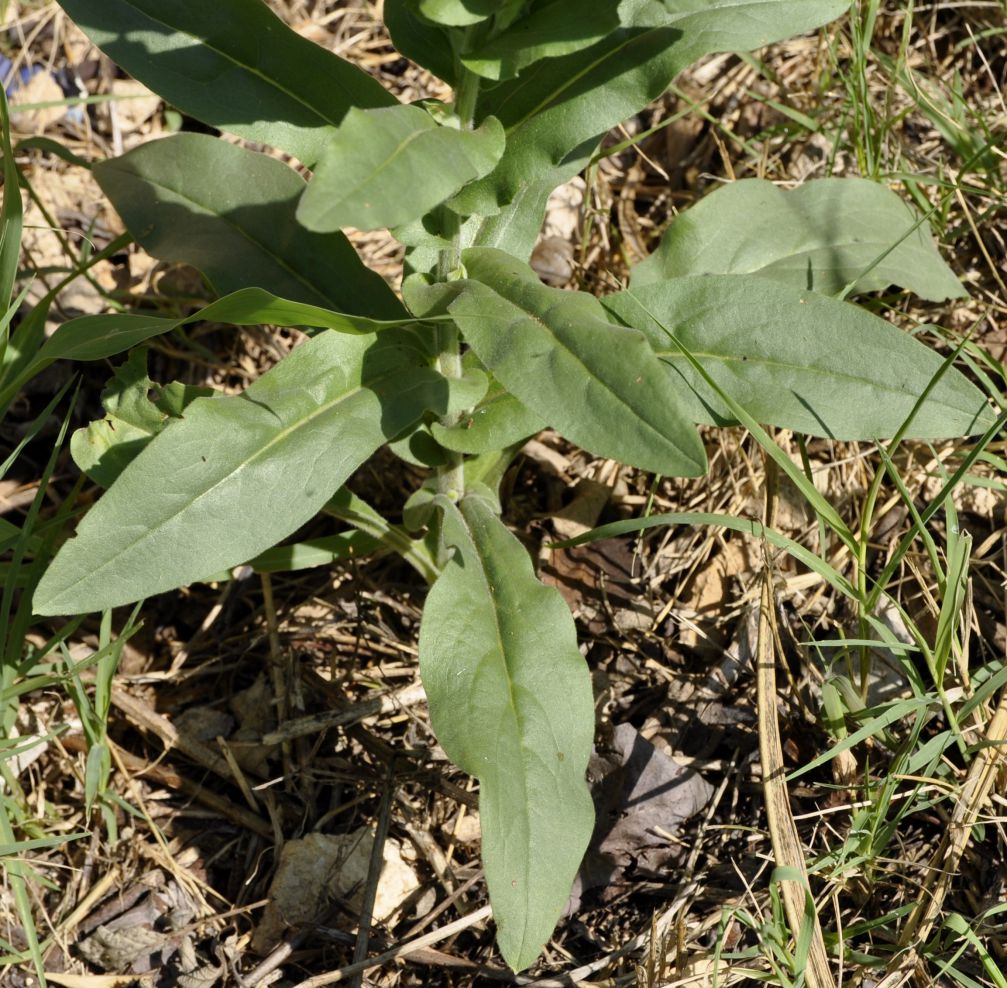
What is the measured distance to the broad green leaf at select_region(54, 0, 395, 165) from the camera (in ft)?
7.49

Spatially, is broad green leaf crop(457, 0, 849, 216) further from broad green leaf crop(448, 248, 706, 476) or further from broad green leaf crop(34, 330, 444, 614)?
broad green leaf crop(34, 330, 444, 614)

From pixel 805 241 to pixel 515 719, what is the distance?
152 centimetres

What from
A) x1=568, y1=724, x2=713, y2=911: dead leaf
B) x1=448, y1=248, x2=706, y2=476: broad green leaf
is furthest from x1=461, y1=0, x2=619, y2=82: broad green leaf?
x1=568, y1=724, x2=713, y2=911: dead leaf

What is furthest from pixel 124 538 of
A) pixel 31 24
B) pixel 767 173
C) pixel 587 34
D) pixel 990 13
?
pixel 990 13

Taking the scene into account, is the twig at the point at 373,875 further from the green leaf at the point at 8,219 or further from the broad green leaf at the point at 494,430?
the green leaf at the point at 8,219

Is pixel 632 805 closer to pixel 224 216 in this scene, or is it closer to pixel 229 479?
pixel 229 479

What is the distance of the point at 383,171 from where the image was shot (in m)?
1.68

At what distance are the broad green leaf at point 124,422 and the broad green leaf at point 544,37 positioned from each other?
102cm

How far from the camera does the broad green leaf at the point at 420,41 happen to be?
219 centimetres

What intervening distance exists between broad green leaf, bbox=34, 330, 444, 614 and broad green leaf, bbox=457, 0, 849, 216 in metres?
0.46

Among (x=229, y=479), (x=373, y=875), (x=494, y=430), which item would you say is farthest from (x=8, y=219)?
(x=373, y=875)

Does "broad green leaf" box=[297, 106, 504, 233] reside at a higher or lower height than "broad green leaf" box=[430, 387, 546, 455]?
higher

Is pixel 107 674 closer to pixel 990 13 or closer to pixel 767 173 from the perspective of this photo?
pixel 767 173

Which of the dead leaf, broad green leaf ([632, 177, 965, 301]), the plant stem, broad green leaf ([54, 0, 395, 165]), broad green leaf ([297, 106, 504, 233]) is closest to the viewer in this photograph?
broad green leaf ([297, 106, 504, 233])
